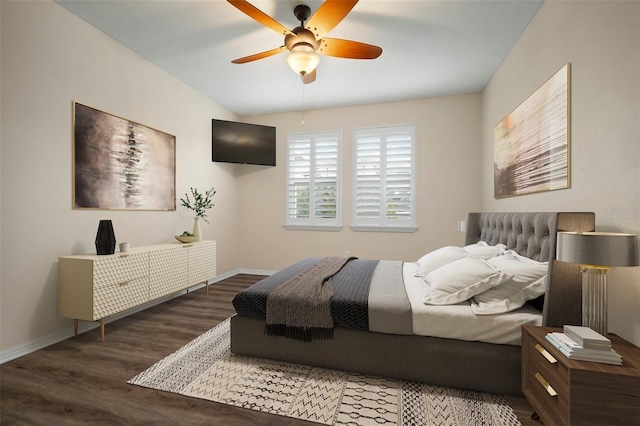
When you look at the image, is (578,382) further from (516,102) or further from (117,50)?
(117,50)

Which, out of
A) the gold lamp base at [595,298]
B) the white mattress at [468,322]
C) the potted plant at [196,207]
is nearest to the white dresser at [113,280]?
the potted plant at [196,207]

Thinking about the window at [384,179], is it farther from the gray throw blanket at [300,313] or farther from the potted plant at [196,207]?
the gray throw blanket at [300,313]

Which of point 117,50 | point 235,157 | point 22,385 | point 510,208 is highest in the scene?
point 117,50

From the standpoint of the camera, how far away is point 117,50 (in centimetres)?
288

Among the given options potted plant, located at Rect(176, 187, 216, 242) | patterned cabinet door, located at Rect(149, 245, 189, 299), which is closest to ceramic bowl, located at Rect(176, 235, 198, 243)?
potted plant, located at Rect(176, 187, 216, 242)

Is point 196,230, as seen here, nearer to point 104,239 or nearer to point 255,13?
point 104,239

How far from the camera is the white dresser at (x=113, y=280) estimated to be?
229 cm

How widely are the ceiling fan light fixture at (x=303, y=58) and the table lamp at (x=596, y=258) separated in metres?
2.14

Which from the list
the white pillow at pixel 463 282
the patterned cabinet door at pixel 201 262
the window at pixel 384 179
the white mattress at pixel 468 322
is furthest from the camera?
the window at pixel 384 179

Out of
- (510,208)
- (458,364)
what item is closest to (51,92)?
(458,364)

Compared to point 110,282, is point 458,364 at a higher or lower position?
lower

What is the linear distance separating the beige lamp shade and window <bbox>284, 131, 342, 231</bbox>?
3.36m

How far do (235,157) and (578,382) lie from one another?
4516 mm

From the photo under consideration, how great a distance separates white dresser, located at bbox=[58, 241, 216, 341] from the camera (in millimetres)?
2285
